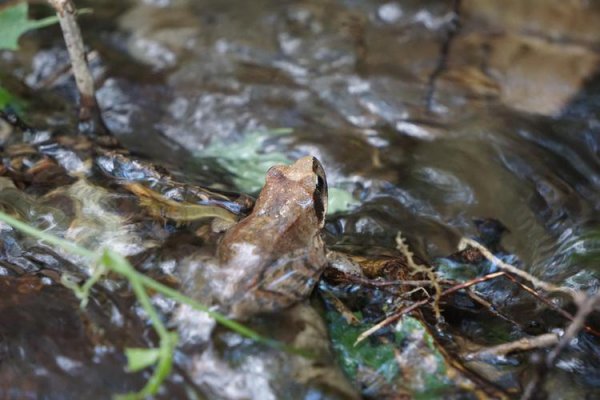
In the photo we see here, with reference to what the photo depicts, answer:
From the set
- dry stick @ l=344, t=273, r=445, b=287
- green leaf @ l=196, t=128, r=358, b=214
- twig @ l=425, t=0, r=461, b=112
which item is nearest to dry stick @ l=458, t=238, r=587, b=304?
dry stick @ l=344, t=273, r=445, b=287

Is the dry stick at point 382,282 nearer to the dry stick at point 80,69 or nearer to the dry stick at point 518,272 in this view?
the dry stick at point 518,272

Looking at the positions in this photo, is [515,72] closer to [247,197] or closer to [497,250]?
[497,250]

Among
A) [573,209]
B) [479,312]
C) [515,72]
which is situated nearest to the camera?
[479,312]

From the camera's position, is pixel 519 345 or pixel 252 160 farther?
pixel 252 160

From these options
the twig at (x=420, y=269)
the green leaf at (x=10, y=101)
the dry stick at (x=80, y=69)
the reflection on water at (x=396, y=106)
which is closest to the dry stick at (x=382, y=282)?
the twig at (x=420, y=269)

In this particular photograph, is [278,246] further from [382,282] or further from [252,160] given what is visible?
[252,160]

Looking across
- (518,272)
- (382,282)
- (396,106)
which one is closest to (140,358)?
(382,282)

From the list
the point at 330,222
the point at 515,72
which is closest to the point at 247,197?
the point at 330,222
